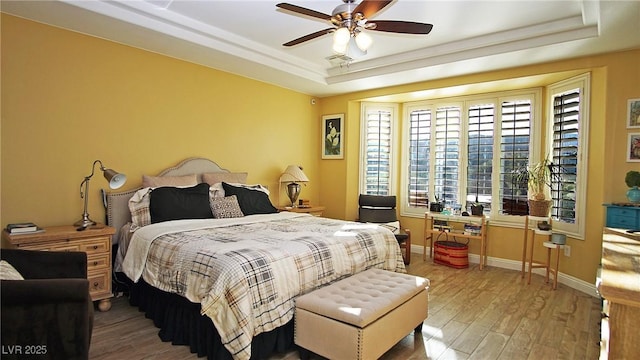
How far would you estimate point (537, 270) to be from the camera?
4457 millimetres

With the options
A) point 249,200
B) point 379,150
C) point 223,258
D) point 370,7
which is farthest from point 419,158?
point 223,258

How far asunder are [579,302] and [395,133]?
3319 millimetres

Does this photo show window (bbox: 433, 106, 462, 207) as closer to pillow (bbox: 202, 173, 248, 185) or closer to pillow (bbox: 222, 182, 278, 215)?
pillow (bbox: 222, 182, 278, 215)

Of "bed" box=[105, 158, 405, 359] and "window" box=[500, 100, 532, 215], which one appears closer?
"bed" box=[105, 158, 405, 359]

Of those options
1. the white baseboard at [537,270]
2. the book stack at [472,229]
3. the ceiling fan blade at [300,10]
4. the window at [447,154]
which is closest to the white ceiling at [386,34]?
the ceiling fan blade at [300,10]

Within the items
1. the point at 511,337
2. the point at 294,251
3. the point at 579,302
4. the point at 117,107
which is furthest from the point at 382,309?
the point at 117,107

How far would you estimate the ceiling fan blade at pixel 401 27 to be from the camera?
251 centimetres

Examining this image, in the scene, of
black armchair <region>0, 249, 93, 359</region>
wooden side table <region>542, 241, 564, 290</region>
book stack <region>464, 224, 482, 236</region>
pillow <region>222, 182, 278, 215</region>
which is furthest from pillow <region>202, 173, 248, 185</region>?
wooden side table <region>542, 241, 564, 290</region>

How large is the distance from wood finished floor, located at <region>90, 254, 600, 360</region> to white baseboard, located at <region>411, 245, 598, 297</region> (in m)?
0.08

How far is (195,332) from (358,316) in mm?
1180

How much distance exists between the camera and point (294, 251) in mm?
2531

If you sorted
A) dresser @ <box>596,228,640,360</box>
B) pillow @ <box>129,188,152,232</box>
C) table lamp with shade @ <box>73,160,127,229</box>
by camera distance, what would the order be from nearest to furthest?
dresser @ <box>596,228,640,360</box>
table lamp with shade @ <box>73,160,127,229</box>
pillow @ <box>129,188,152,232</box>

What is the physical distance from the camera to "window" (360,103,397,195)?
5.77 m

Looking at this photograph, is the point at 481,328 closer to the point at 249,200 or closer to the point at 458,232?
the point at 458,232
